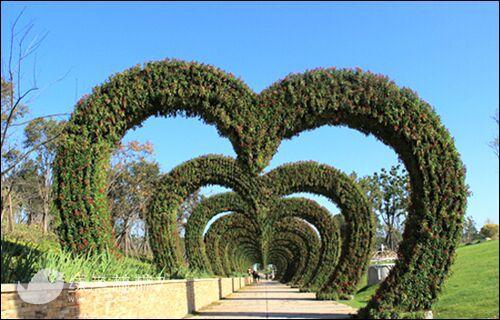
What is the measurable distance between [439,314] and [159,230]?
7.72m

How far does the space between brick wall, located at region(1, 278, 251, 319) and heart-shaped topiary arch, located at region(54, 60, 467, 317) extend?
119 cm

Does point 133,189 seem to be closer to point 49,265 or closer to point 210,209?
point 210,209

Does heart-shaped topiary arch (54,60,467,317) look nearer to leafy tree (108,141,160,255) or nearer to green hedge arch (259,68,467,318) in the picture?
green hedge arch (259,68,467,318)

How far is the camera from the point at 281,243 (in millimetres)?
35031

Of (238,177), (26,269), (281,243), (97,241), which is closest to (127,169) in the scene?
(281,243)

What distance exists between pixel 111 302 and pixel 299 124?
14.3 feet

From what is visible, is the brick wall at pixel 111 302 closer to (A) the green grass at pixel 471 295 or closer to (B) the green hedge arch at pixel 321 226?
(A) the green grass at pixel 471 295

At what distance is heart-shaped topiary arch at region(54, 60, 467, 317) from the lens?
812 centimetres

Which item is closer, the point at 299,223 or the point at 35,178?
the point at 299,223

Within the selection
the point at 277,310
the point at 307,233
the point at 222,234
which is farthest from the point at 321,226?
the point at 277,310

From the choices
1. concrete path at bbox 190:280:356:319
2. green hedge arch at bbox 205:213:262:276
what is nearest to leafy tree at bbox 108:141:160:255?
green hedge arch at bbox 205:213:262:276

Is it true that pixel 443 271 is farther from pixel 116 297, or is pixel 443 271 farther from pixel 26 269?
pixel 26 269

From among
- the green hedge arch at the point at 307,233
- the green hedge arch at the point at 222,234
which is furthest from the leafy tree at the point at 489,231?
the green hedge arch at the point at 222,234

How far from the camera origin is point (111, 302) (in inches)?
256
